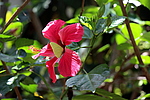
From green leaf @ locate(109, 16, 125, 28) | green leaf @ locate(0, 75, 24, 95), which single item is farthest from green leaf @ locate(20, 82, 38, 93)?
green leaf @ locate(109, 16, 125, 28)

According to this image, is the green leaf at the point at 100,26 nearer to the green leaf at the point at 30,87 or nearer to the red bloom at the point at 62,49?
the red bloom at the point at 62,49

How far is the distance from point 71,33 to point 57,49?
0.05m

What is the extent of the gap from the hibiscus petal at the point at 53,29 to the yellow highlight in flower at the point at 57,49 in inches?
0.9

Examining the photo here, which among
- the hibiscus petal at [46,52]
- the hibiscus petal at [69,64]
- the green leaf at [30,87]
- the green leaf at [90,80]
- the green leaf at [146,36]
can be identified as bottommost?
the green leaf at [30,87]

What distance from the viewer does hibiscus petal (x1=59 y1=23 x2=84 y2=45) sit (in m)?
0.60

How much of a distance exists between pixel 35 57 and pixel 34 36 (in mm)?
1154

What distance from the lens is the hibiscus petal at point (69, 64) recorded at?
0.60 m

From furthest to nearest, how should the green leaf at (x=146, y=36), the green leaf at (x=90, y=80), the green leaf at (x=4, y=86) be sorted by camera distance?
the green leaf at (x=146, y=36)
the green leaf at (x=4, y=86)
the green leaf at (x=90, y=80)

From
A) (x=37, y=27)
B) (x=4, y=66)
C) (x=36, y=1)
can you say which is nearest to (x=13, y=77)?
(x=4, y=66)

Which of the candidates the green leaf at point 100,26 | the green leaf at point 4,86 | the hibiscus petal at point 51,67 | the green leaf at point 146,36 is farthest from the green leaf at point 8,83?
the green leaf at point 146,36

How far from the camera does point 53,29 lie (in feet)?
2.10

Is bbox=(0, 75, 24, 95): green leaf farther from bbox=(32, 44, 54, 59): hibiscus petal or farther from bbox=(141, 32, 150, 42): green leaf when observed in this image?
bbox=(141, 32, 150, 42): green leaf

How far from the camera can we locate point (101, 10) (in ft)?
2.04

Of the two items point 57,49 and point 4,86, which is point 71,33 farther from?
point 4,86
